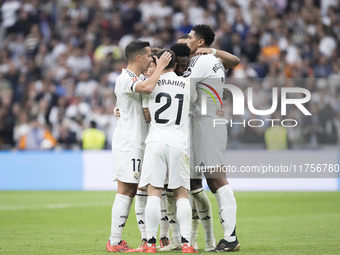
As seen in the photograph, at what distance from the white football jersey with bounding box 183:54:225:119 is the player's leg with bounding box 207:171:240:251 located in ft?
2.54

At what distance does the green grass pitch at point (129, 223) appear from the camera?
6902mm

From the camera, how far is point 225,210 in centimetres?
648

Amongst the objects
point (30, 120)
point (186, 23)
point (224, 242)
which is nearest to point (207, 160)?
point (224, 242)

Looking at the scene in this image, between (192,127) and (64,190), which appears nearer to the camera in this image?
(192,127)

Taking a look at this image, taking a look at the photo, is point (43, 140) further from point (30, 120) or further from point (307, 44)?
point (307, 44)

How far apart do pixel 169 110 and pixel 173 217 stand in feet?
4.69

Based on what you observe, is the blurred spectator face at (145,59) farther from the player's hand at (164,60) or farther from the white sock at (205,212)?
the white sock at (205,212)

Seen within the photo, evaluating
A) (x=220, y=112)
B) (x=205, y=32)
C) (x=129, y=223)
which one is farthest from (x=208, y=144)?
(x=129, y=223)

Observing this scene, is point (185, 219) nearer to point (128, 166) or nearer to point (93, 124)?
point (128, 166)

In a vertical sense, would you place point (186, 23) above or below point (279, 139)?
above

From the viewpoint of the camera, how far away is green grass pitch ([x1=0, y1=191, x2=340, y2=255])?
690 centimetres

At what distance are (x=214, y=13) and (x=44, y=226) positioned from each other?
516 inches

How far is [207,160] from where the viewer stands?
6.49m

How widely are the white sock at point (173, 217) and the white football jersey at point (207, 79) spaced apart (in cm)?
112
